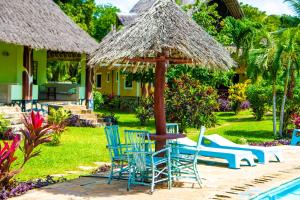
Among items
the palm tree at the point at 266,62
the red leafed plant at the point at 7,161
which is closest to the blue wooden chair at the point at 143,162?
the red leafed plant at the point at 7,161

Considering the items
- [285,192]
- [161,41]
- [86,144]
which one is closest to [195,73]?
[86,144]

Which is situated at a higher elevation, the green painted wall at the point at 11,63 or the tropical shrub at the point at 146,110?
the green painted wall at the point at 11,63

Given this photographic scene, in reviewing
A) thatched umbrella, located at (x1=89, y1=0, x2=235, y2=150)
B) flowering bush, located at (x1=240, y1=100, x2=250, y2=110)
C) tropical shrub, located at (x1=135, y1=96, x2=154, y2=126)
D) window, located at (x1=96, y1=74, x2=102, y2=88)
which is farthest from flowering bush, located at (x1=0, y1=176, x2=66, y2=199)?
window, located at (x1=96, y1=74, x2=102, y2=88)

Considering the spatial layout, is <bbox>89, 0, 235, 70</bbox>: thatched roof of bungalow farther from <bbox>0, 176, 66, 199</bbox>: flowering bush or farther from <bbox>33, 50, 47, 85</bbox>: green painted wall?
<bbox>33, 50, 47, 85</bbox>: green painted wall

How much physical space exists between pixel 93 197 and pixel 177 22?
349cm

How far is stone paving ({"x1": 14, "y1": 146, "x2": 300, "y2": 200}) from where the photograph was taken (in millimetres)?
7987

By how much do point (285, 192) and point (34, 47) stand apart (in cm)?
1277

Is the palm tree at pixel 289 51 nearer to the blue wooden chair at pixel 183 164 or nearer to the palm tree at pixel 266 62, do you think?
the palm tree at pixel 266 62

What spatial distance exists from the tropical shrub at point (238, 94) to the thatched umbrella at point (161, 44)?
19534 mm

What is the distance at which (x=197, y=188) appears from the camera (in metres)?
8.72

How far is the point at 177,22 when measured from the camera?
9.10 metres

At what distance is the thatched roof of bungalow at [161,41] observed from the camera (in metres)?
8.70

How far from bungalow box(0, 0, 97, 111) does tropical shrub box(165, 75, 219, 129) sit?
4.57 m

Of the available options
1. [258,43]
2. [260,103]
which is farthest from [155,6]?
[260,103]
